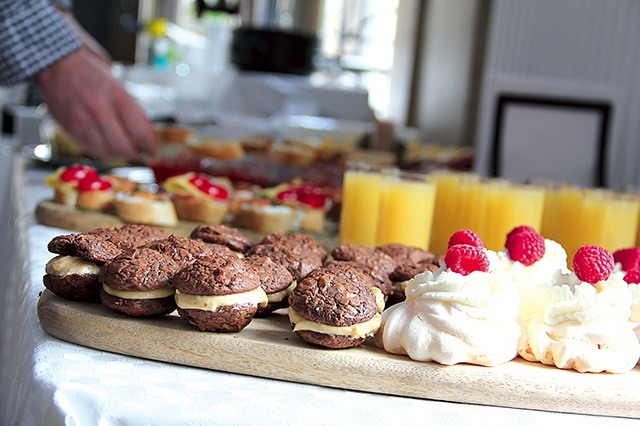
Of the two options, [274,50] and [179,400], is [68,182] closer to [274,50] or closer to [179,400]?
[179,400]

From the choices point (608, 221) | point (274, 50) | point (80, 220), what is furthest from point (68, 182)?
point (274, 50)

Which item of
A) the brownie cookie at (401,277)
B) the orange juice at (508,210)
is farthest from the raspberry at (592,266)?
the orange juice at (508,210)

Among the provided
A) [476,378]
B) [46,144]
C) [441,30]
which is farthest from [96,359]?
[441,30]

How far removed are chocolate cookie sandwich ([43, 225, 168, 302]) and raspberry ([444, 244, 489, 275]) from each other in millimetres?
431

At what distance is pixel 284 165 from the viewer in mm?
2850

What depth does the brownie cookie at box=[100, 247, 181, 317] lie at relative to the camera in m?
1.05

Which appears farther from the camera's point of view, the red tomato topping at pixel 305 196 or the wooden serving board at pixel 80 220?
the red tomato topping at pixel 305 196

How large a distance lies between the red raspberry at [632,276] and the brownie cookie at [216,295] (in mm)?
526

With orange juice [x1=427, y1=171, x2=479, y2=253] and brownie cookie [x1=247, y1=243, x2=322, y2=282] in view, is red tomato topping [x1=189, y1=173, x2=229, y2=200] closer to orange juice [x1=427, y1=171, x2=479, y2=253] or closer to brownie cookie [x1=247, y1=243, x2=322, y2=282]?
orange juice [x1=427, y1=171, x2=479, y2=253]

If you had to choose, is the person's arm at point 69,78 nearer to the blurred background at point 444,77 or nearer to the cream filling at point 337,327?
the blurred background at point 444,77

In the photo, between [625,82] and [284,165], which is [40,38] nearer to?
[284,165]

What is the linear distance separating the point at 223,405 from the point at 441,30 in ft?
15.4

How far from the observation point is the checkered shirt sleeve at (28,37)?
249cm

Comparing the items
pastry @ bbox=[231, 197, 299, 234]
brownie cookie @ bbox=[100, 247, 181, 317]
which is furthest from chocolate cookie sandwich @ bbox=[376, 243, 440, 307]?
pastry @ bbox=[231, 197, 299, 234]
